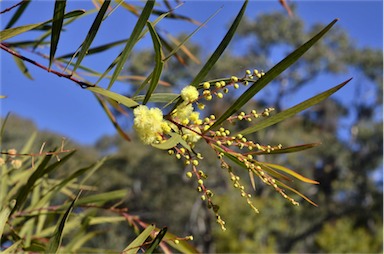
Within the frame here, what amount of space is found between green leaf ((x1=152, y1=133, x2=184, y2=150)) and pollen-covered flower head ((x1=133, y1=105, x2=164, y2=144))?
0.02 m

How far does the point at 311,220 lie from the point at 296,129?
309 cm

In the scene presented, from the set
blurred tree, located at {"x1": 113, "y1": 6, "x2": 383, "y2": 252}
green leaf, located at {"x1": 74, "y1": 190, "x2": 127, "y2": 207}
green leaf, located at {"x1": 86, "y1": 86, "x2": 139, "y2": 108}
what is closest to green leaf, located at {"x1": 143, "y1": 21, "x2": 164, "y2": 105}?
green leaf, located at {"x1": 86, "y1": 86, "x2": 139, "y2": 108}

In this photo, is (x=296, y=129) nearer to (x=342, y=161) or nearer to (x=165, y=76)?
(x=342, y=161)

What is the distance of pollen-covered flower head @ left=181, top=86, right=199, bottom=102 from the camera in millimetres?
464

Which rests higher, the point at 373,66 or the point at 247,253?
the point at 373,66

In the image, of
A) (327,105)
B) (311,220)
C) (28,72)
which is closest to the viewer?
(28,72)

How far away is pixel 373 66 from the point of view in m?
11.8

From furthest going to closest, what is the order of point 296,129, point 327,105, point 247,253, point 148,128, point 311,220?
point 327,105 < point 296,129 < point 311,220 < point 247,253 < point 148,128

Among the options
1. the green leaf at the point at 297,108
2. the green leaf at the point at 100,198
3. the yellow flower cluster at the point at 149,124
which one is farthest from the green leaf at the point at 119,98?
the green leaf at the point at 100,198

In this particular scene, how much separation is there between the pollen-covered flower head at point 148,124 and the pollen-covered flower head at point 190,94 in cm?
3

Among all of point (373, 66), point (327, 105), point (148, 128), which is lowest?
point (148, 128)

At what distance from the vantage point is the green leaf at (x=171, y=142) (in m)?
0.42

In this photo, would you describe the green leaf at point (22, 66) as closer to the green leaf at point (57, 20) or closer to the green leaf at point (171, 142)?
the green leaf at point (57, 20)

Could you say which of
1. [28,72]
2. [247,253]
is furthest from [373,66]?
[28,72]
